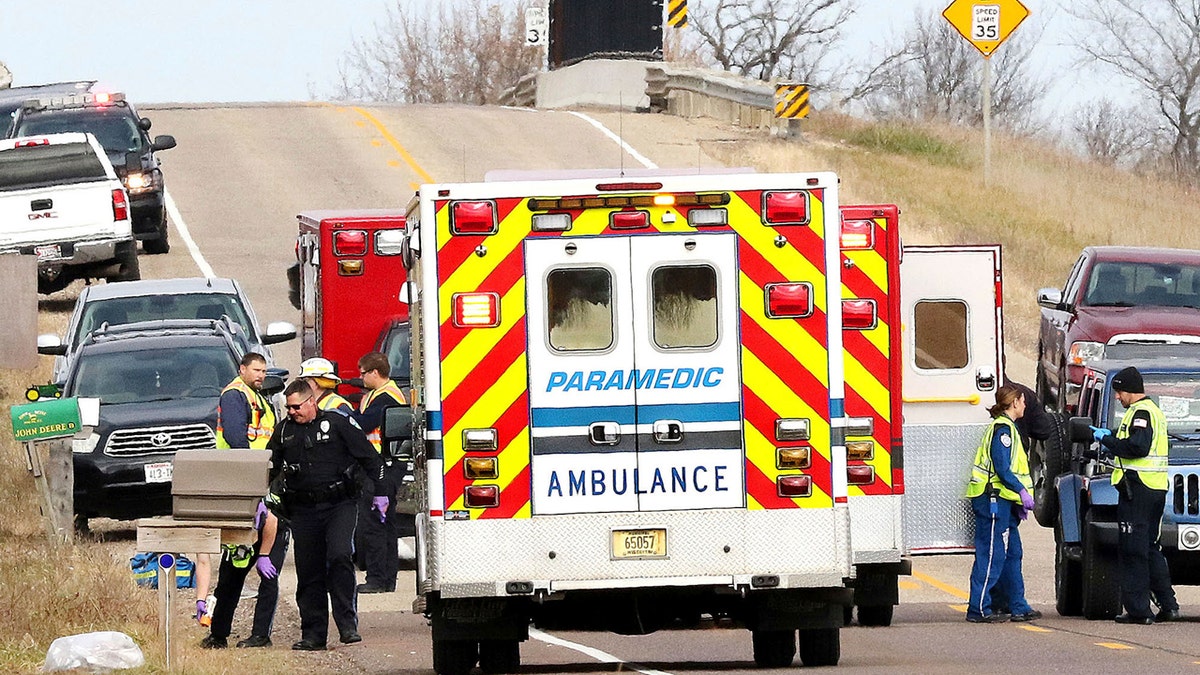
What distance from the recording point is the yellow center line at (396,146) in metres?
38.7

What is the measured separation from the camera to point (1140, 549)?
15.5 metres

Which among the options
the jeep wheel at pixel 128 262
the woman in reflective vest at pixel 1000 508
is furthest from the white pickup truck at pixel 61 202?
the woman in reflective vest at pixel 1000 508

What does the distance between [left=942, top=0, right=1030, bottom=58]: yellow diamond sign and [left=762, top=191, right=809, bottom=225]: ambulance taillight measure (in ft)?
79.2

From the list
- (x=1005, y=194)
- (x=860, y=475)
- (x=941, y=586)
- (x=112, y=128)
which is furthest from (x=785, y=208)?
(x=1005, y=194)

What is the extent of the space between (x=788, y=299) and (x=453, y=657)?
2.64m

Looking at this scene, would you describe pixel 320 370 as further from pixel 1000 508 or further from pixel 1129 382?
pixel 1129 382

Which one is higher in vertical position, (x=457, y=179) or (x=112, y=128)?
(x=112, y=128)

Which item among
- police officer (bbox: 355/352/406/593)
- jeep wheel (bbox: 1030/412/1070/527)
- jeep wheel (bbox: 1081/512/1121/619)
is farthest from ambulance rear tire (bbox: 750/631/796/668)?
jeep wheel (bbox: 1030/412/1070/527)

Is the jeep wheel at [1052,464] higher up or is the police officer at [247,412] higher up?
the police officer at [247,412]

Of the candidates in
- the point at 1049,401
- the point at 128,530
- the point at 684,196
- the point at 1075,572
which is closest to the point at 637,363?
the point at 684,196

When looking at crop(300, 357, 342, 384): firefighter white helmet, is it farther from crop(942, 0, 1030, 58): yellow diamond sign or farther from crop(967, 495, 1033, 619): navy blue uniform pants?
crop(942, 0, 1030, 58): yellow diamond sign

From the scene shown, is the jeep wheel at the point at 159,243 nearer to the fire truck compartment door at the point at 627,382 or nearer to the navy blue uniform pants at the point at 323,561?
the navy blue uniform pants at the point at 323,561

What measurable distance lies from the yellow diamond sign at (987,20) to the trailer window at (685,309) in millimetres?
24268

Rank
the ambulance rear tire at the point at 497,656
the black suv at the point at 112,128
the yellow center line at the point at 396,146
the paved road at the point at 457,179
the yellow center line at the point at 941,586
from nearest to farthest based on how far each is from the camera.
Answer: the ambulance rear tire at the point at 497,656 → the paved road at the point at 457,179 → the yellow center line at the point at 941,586 → the black suv at the point at 112,128 → the yellow center line at the point at 396,146
